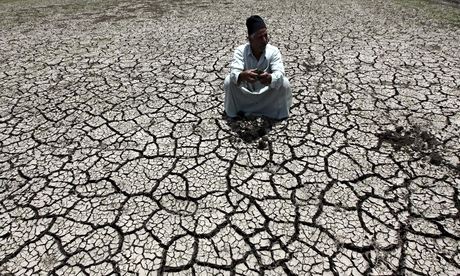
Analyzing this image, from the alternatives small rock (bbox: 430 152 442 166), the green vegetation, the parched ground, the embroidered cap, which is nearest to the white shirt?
the embroidered cap

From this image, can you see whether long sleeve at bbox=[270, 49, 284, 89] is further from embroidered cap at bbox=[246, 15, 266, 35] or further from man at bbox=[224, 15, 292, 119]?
embroidered cap at bbox=[246, 15, 266, 35]

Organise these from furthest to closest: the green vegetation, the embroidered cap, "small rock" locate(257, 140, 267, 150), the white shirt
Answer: the green vegetation, the white shirt, "small rock" locate(257, 140, 267, 150), the embroidered cap

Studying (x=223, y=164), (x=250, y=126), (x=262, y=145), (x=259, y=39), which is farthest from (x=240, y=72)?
(x=223, y=164)

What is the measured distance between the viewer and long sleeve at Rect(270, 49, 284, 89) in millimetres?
3141

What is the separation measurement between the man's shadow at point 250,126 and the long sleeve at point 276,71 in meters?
0.44

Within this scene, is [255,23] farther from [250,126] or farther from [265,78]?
[250,126]

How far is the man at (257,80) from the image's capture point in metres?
3.09

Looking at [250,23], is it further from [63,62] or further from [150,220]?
[63,62]

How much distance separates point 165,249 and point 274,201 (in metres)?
0.91

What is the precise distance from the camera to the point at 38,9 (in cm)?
913

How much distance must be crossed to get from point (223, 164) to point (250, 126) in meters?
0.68

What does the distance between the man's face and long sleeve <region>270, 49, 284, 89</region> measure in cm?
19

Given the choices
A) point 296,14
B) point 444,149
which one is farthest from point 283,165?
point 296,14

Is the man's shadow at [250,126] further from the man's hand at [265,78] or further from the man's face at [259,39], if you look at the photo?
the man's face at [259,39]
